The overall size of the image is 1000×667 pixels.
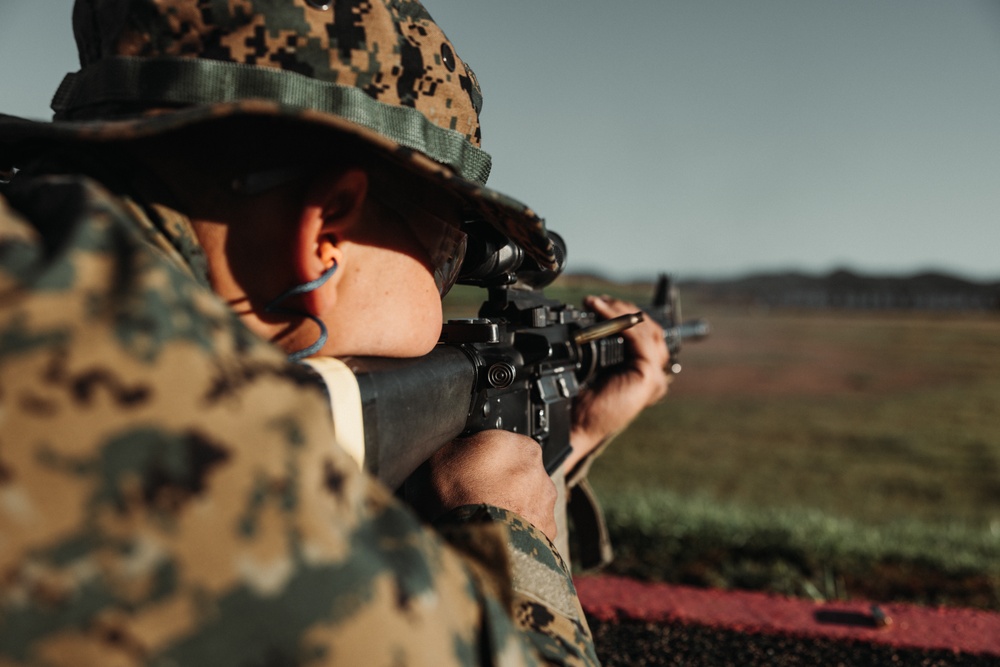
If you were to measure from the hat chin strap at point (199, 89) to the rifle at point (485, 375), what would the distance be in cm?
46

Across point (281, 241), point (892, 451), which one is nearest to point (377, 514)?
point (281, 241)

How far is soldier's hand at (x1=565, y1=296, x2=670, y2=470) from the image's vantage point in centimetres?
332

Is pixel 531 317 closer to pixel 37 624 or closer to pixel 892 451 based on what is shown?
pixel 37 624

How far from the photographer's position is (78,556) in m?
0.80

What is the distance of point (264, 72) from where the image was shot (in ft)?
4.26

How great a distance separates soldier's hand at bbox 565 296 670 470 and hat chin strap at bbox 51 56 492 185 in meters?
2.02

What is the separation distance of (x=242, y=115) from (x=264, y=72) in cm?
16

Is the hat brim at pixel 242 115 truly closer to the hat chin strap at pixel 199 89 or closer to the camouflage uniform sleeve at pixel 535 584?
the hat chin strap at pixel 199 89

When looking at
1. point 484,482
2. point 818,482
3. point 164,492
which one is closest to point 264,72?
point 164,492

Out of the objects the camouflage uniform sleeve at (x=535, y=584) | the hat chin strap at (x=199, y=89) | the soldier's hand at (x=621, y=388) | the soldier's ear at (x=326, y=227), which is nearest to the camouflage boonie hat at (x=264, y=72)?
the hat chin strap at (x=199, y=89)

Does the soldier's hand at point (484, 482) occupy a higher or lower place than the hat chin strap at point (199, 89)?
lower

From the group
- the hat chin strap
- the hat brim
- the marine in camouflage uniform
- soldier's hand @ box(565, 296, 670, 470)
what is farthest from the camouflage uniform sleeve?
soldier's hand @ box(565, 296, 670, 470)

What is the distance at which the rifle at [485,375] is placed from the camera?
1302 millimetres

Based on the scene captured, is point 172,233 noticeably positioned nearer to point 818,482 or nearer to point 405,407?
point 405,407
